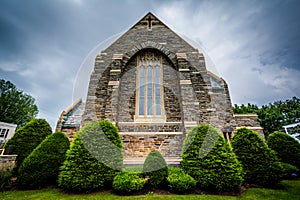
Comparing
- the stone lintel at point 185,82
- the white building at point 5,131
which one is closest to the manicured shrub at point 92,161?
the stone lintel at point 185,82

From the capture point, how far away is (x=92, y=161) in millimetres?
4543

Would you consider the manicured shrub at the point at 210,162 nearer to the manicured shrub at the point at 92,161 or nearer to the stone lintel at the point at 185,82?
the manicured shrub at the point at 92,161

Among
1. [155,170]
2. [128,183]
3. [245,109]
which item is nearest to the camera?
[128,183]

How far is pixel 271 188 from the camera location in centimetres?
474

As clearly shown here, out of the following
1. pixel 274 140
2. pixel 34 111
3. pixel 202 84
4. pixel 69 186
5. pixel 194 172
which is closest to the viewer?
pixel 69 186

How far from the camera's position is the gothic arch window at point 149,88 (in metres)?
8.61

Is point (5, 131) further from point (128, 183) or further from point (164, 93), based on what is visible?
point (128, 183)

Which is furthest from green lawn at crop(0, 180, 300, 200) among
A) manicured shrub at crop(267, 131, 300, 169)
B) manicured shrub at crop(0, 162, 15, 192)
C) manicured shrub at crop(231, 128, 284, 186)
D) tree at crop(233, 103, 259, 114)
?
tree at crop(233, 103, 259, 114)

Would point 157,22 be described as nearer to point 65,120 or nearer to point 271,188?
point 65,120

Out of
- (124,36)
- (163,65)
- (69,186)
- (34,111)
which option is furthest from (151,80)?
(34,111)

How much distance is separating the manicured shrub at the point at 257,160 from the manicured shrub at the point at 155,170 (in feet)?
10.2

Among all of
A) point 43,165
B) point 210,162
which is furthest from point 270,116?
point 43,165

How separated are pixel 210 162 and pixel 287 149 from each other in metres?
5.15

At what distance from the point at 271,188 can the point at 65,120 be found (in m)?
10.8
